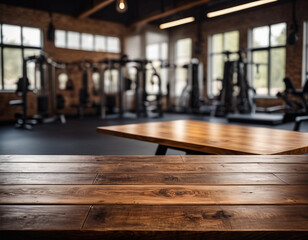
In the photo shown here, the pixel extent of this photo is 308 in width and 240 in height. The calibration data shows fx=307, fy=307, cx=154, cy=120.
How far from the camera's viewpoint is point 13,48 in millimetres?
8547

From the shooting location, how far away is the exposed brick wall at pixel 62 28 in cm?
845

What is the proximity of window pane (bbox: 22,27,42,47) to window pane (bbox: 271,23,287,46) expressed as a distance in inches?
277

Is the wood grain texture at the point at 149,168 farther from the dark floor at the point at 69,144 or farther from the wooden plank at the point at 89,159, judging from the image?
the dark floor at the point at 69,144

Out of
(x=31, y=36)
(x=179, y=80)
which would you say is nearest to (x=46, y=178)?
(x=31, y=36)

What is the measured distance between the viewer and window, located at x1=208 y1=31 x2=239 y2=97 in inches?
409

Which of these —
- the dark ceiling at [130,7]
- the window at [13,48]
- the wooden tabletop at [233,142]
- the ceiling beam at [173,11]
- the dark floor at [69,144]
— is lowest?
the dark floor at [69,144]

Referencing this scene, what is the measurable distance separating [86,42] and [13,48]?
2.50 meters

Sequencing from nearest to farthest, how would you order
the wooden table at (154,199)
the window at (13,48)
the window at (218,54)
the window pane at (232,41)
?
the wooden table at (154,199), the window at (13,48), the window pane at (232,41), the window at (218,54)

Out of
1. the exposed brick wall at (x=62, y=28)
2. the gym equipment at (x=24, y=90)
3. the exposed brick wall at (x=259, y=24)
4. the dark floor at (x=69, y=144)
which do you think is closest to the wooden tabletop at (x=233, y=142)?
the dark floor at (x=69, y=144)

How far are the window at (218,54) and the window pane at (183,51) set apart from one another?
3.08 ft

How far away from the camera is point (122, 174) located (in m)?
1.19

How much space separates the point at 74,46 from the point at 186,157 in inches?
367

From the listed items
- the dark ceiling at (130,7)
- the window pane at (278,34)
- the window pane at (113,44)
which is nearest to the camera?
the dark ceiling at (130,7)

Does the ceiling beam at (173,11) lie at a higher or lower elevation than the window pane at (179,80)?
higher
